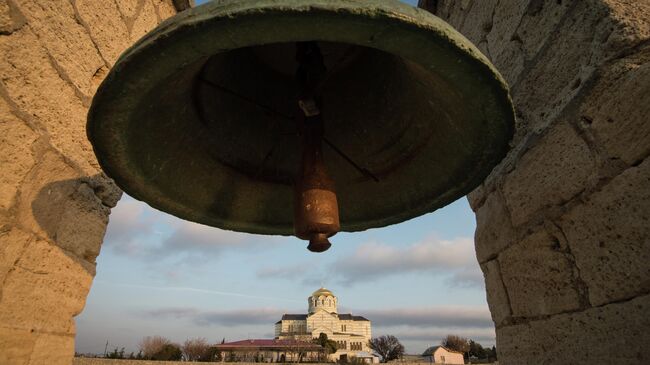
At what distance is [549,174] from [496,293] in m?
0.66

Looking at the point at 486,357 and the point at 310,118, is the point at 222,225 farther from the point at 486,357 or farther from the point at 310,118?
the point at 486,357

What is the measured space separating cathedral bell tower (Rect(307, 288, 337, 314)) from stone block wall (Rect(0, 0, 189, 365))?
188 ft

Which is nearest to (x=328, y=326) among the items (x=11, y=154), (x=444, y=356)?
(x=444, y=356)

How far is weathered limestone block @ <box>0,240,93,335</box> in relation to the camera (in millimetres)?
1469

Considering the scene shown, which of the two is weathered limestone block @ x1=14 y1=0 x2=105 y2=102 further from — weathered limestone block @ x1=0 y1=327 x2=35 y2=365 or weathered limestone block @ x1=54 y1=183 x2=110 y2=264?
weathered limestone block @ x1=0 y1=327 x2=35 y2=365

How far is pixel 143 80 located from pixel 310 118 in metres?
0.61

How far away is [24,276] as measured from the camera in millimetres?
1517

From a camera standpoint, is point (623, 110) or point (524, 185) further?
point (524, 185)

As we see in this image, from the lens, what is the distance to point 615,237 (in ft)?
3.88

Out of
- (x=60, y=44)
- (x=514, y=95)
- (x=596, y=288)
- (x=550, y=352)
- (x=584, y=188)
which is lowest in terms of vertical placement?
(x=550, y=352)

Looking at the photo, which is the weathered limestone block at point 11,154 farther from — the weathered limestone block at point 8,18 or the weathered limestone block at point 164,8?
the weathered limestone block at point 164,8

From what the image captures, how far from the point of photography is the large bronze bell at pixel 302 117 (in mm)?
807

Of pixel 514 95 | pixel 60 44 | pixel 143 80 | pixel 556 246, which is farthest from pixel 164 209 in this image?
pixel 514 95

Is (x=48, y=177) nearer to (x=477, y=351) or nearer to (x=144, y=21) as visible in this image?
(x=144, y=21)
